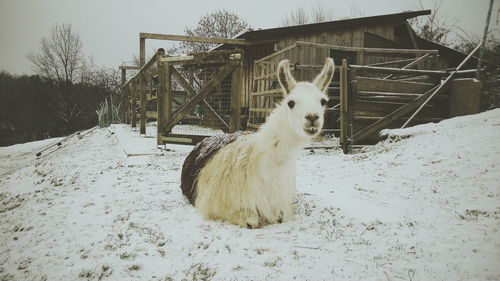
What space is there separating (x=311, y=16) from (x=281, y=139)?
1169 inches

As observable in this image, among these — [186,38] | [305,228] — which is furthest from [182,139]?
[186,38]

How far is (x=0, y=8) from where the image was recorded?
116 inches

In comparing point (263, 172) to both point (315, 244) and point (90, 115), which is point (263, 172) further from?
point (90, 115)

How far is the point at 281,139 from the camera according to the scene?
2590mm

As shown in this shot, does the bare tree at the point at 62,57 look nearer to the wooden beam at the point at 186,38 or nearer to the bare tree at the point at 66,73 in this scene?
the bare tree at the point at 66,73

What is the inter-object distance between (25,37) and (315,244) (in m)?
4.96

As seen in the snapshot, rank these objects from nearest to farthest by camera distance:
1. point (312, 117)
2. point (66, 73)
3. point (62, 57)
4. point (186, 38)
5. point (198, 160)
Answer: point (312, 117) → point (198, 160) → point (186, 38) → point (62, 57) → point (66, 73)

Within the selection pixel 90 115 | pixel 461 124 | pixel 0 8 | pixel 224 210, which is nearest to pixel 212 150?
pixel 224 210

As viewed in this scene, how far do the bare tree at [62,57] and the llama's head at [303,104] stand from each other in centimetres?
1687

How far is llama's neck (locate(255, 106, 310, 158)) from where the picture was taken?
2.55 metres

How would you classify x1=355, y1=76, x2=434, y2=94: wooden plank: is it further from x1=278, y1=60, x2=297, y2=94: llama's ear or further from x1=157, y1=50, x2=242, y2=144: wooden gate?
x1=278, y1=60, x2=297, y2=94: llama's ear

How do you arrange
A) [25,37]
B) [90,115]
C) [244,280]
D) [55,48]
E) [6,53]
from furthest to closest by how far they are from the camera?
[90,115]
[55,48]
[25,37]
[6,53]
[244,280]

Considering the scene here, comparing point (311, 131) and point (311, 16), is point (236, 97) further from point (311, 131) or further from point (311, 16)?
point (311, 16)

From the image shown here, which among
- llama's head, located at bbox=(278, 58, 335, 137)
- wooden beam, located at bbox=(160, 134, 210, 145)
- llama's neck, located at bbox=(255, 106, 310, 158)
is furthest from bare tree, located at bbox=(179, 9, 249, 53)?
llama's neck, located at bbox=(255, 106, 310, 158)
